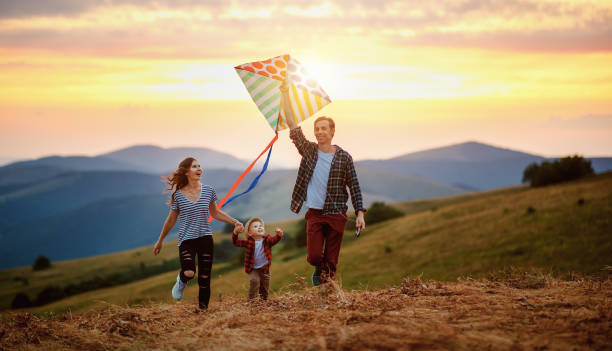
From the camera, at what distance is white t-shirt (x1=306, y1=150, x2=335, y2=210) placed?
7.50m

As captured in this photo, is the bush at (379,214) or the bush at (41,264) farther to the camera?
the bush at (41,264)

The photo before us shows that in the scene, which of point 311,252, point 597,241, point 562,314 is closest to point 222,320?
point 311,252

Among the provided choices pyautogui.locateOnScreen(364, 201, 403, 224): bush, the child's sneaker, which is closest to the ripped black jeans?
the child's sneaker

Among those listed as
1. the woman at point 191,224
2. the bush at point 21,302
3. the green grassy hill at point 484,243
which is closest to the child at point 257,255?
the woman at point 191,224

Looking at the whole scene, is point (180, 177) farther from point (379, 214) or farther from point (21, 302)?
point (21, 302)

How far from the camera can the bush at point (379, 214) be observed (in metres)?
66.7

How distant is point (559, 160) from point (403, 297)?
6951 centimetres

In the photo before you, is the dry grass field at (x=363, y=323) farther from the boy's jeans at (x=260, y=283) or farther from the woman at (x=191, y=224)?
the woman at (x=191, y=224)

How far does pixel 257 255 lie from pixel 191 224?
3.82 ft

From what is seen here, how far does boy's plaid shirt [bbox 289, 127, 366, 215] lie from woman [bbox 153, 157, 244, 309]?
118cm

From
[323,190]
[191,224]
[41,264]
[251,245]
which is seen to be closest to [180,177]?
[191,224]

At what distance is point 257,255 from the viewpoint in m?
7.59

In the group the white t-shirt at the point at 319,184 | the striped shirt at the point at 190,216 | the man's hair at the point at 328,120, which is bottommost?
the striped shirt at the point at 190,216

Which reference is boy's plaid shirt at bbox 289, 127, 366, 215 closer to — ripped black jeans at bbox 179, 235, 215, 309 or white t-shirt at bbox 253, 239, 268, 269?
white t-shirt at bbox 253, 239, 268, 269
